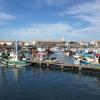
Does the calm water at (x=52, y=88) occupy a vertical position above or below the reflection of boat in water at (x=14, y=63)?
below

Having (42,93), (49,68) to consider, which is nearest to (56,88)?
(42,93)

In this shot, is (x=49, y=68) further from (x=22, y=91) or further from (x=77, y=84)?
(x=22, y=91)

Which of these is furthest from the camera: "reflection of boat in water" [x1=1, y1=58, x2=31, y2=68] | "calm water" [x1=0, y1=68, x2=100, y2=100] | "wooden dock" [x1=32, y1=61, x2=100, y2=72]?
"reflection of boat in water" [x1=1, y1=58, x2=31, y2=68]

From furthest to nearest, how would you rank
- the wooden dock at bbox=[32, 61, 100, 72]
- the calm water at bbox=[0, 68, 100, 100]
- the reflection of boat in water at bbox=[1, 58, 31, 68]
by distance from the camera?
the reflection of boat in water at bbox=[1, 58, 31, 68] < the wooden dock at bbox=[32, 61, 100, 72] < the calm water at bbox=[0, 68, 100, 100]

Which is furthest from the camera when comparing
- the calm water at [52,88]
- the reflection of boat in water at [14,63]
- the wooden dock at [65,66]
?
the reflection of boat in water at [14,63]

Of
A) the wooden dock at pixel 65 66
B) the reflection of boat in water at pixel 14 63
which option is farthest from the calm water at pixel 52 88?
the reflection of boat in water at pixel 14 63

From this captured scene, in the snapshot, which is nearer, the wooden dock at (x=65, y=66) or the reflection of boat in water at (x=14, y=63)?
the wooden dock at (x=65, y=66)

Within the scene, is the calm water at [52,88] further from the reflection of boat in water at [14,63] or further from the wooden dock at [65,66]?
the reflection of boat in water at [14,63]

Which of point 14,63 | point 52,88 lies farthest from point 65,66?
point 52,88

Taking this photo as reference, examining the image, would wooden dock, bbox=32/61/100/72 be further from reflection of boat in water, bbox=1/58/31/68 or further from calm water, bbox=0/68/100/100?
calm water, bbox=0/68/100/100

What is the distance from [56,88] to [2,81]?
1164 centimetres

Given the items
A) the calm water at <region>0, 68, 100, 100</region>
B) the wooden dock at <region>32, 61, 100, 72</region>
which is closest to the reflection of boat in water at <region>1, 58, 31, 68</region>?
the wooden dock at <region>32, 61, 100, 72</region>

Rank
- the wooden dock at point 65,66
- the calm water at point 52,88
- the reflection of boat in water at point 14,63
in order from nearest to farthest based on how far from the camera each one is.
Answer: the calm water at point 52,88 < the wooden dock at point 65,66 < the reflection of boat in water at point 14,63

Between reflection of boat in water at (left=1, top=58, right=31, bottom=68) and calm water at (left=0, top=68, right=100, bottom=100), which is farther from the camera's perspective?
reflection of boat in water at (left=1, top=58, right=31, bottom=68)
